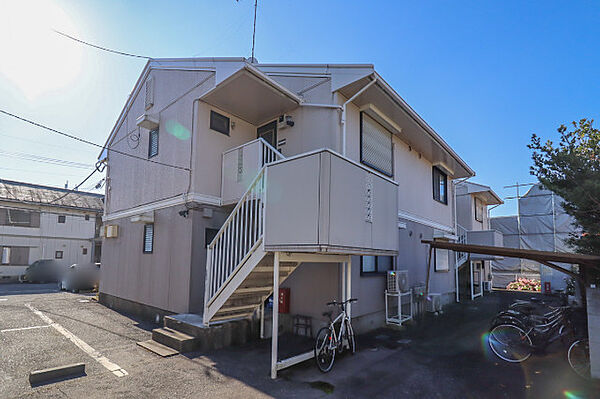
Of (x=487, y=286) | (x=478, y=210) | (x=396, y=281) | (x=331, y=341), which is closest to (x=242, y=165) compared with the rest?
(x=331, y=341)

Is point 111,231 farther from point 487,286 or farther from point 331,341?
point 487,286

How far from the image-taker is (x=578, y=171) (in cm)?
608

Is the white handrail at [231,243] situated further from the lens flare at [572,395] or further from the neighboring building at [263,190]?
the lens flare at [572,395]

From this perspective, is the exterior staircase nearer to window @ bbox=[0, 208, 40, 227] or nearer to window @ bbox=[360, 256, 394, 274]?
window @ bbox=[360, 256, 394, 274]

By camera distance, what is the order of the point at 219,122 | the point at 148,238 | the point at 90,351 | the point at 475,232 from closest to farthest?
the point at 90,351 → the point at 219,122 → the point at 148,238 → the point at 475,232

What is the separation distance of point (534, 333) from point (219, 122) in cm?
757

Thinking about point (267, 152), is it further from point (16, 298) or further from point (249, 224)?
point (16, 298)

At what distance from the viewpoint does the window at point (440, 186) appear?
12.2m

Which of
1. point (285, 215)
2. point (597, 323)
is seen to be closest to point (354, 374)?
point (285, 215)

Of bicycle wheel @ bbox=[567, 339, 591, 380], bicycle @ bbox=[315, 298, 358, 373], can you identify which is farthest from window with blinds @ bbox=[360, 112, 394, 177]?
bicycle wheel @ bbox=[567, 339, 591, 380]

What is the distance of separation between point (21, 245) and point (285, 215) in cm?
2339

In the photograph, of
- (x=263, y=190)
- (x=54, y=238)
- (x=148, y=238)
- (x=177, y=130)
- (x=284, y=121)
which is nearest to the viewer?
(x=263, y=190)

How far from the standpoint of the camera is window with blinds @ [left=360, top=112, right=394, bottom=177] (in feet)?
26.1

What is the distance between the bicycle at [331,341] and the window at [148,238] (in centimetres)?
557
